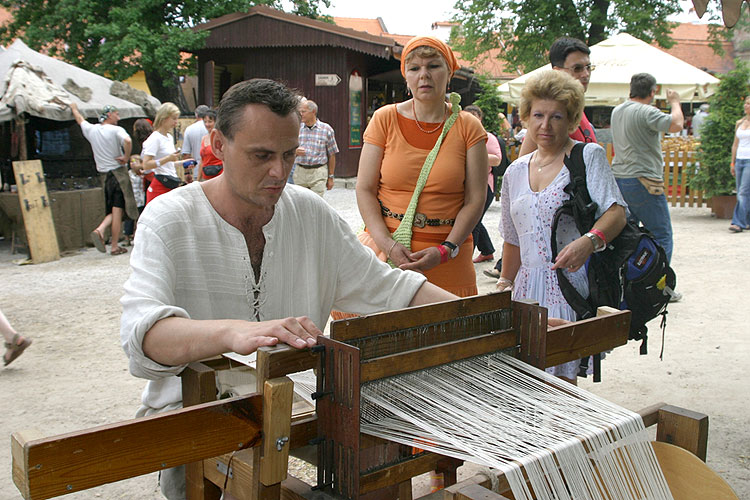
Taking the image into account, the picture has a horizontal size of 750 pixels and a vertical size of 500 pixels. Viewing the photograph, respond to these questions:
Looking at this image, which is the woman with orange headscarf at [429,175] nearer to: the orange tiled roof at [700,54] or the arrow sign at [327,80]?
the arrow sign at [327,80]

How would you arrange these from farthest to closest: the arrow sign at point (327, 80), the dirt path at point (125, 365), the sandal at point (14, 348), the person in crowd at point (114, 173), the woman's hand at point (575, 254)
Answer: the arrow sign at point (327, 80)
the person in crowd at point (114, 173)
the sandal at point (14, 348)
the dirt path at point (125, 365)
the woman's hand at point (575, 254)

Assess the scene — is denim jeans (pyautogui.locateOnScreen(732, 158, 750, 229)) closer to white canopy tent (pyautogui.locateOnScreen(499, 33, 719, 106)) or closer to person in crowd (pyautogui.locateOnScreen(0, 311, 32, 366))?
white canopy tent (pyautogui.locateOnScreen(499, 33, 719, 106))

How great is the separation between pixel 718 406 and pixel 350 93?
A: 13.6m

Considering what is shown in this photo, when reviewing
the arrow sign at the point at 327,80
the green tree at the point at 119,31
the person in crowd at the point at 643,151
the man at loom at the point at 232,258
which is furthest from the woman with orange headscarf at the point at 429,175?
the green tree at the point at 119,31

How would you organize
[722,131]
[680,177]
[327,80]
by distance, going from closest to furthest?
[722,131] < [680,177] < [327,80]

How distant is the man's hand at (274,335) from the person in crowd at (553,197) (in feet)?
5.02

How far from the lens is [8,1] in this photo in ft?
68.4

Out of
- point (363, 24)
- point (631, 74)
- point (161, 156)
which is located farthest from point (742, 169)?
point (363, 24)

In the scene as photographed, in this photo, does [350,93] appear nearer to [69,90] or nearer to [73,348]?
[69,90]

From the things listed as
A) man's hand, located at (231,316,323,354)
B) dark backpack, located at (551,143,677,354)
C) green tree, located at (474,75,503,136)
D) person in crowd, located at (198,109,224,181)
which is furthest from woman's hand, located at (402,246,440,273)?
green tree, located at (474,75,503,136)

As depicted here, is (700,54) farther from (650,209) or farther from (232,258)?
(232,258)

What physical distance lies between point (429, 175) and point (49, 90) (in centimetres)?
804

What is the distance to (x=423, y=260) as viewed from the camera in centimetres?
300

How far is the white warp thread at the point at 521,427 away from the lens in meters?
1.39
